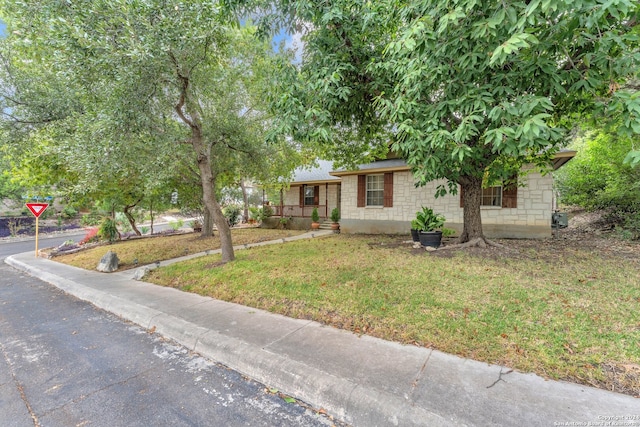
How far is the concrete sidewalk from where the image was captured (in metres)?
2.11

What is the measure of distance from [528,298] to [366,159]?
22.1 feet

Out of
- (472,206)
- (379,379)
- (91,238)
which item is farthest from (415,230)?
(91,238)

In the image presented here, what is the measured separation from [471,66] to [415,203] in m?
8.16

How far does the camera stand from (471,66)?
11.4 ft

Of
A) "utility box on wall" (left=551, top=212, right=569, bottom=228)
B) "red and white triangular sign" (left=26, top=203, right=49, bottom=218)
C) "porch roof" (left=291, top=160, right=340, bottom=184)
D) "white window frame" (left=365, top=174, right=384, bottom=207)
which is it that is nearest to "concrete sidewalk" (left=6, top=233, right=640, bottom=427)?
"utility box on wall" (left=551, top=212, right=569, bottom=228)

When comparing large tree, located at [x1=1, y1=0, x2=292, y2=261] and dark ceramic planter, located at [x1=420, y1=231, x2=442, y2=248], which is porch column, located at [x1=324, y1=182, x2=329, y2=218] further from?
large tree, located at [x1=1, y1=0, x2=292, y2=261]

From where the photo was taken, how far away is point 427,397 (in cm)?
227

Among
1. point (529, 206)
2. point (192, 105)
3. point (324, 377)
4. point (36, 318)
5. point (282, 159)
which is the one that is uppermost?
point (192, 105)

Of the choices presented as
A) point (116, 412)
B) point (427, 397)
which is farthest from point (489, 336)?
point (116, 412)

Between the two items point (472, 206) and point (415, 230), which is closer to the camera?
point (472, 206)

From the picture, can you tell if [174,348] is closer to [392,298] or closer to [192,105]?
[392,298]

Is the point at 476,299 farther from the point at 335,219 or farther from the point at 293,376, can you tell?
the point at 335,219

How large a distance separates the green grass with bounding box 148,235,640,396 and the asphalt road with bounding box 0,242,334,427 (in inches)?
56.1

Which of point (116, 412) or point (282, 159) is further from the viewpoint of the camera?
point (282, 159)
